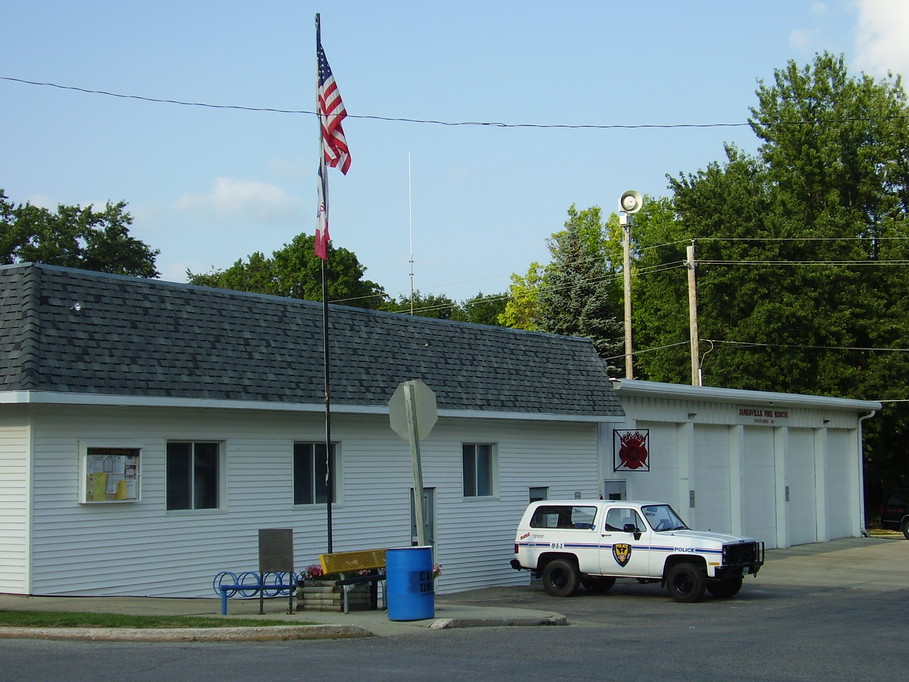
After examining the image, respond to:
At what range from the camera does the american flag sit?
1808 cm

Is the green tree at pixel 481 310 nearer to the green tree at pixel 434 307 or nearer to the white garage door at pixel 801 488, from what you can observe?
the green tree at pixel 434 307

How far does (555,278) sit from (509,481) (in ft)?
104


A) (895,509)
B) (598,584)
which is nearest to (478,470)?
(598,584)

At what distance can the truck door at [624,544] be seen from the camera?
2091 cm

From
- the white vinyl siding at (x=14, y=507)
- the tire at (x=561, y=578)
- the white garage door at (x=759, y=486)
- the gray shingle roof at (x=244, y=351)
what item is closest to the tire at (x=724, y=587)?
the tire at (x=561, y=578)

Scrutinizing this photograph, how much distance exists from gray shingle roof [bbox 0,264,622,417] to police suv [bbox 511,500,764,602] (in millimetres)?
3277

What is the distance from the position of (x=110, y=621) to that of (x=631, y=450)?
16.9 m

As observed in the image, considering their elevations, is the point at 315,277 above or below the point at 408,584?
above

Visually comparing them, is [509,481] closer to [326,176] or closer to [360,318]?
[360,318]

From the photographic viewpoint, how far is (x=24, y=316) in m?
16.7

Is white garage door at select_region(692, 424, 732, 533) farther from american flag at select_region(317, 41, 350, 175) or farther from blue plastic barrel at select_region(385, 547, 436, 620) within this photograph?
blue plastic barrel at select_region(385, 547, 436, 620)

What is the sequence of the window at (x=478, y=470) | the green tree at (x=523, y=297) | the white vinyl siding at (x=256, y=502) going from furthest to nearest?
1. the green tree at (x=523, y=297)
2. the window at (x=478, y=470)
3. the white vinyl siding at (x=256, y=502)

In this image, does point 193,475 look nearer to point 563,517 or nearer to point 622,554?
point 563,517

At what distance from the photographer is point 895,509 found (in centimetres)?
4169
